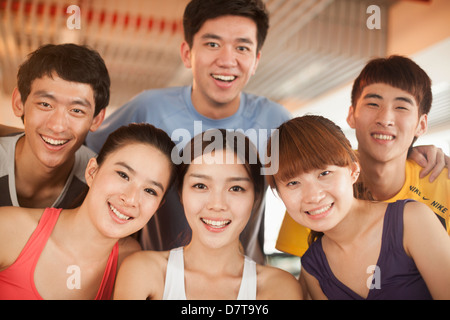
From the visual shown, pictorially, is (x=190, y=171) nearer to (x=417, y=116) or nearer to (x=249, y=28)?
(x=249, y=28)

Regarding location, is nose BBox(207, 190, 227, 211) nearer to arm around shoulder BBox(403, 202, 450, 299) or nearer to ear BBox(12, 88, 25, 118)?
arm around shoulder BBox(403, 202, 450, 299)

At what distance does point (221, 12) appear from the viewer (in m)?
1.82

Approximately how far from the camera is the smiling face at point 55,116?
63.6 inches

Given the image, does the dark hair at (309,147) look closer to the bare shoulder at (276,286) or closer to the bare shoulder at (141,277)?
the bare shoulder at (276,286)

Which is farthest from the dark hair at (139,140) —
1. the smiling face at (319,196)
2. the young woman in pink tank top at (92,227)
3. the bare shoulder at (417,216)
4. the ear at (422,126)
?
the ear at (422,126)

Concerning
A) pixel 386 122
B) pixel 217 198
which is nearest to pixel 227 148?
pixel 217 198

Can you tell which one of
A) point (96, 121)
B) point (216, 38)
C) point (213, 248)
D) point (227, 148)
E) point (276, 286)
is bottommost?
point (276, 286)

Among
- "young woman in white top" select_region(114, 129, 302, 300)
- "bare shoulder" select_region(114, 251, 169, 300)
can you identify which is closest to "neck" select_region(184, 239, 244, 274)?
"young woman in white top" select_region(114, 129, 302, 300)

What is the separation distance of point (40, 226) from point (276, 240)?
987mm

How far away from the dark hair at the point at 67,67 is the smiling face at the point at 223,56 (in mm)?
419

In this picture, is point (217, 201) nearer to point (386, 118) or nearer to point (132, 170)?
point (132, 170)

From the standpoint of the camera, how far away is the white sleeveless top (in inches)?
59.1

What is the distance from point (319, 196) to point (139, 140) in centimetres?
70
